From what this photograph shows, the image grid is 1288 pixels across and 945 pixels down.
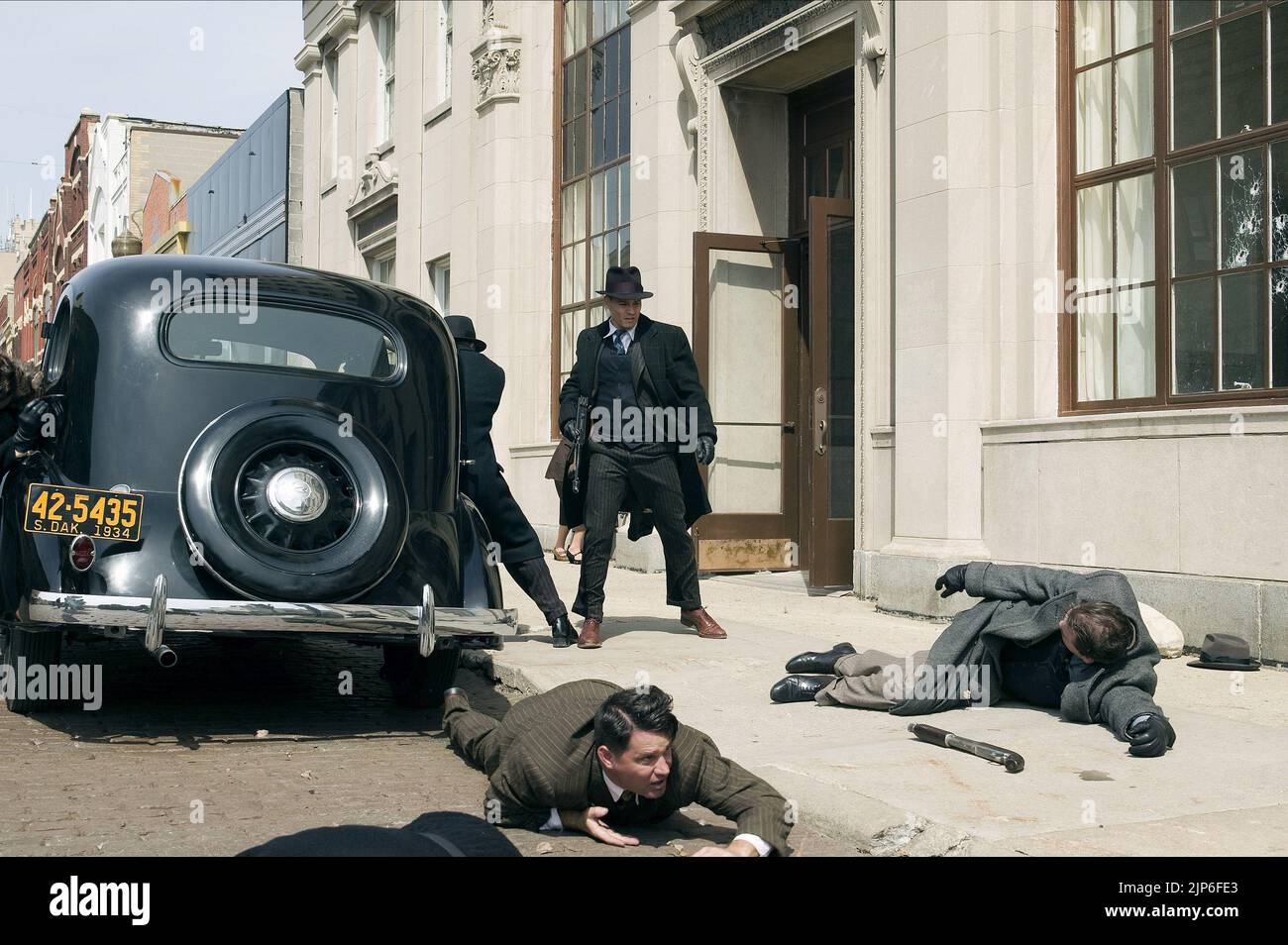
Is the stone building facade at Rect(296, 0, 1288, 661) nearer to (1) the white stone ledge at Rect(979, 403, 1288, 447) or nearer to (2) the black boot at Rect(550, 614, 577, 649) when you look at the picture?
(1) the white stone ledge at Rect(979, 403, 1288, 447)

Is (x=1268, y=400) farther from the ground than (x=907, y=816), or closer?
farther from the ground

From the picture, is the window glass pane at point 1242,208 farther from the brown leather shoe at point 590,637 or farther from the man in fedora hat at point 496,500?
the man in fedora hat at point 496,500

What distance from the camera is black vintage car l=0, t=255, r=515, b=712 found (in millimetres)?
5680

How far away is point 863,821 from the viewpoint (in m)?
4.49

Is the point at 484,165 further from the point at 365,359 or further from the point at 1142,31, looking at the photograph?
the point at 365,359

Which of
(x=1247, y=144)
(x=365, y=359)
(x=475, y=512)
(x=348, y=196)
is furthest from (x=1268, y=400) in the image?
(x=348, y=196)

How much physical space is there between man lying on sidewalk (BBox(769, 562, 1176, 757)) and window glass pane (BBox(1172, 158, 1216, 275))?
3040mm

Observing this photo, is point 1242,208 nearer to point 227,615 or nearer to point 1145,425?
point 1145,425

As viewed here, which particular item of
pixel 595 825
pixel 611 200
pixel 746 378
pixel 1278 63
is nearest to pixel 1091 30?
pixel 1278 63

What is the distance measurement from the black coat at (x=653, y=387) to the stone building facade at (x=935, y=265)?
1.98 meters

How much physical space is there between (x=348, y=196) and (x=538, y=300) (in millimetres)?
8729

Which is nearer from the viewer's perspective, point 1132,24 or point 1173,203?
point 1173,203

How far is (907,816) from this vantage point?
444 centimetres

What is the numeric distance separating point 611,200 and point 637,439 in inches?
286
